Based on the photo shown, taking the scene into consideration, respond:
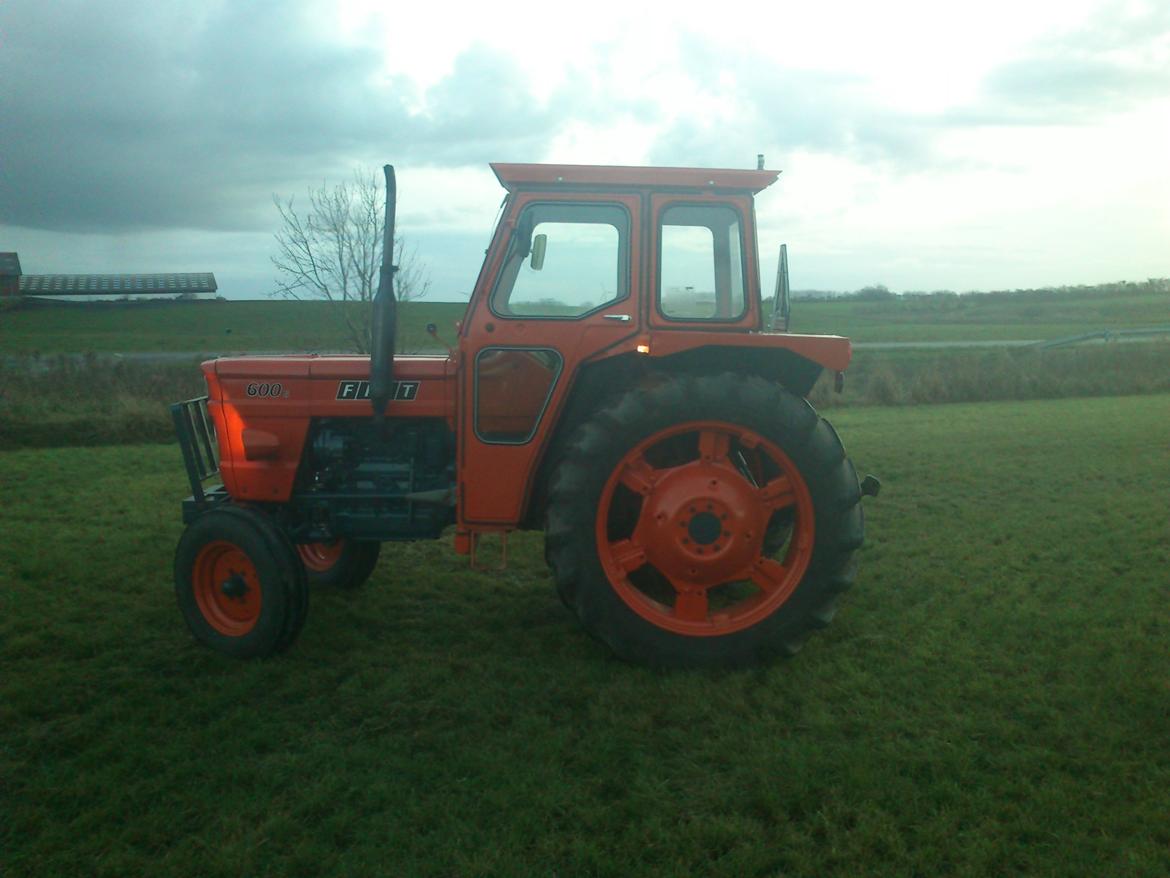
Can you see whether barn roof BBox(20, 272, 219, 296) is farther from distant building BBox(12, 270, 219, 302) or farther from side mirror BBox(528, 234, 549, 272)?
side mirror BBox(528, 234, 549, 272)

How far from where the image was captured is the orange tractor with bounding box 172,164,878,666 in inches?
173

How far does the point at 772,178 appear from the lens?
4.61 m

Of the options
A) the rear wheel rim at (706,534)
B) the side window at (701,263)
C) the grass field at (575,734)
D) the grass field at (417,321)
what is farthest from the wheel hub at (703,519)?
A: the grass field at (417,321)

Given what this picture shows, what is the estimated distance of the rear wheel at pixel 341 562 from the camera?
5957mm

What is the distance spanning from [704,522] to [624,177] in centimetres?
170

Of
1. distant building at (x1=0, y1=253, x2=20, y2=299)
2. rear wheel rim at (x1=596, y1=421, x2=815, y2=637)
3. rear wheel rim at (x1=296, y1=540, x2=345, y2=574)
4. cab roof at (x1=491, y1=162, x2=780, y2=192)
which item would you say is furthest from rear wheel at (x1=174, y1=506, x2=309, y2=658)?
distant building at (x1=0, y1=253, x2=20, y2=299)

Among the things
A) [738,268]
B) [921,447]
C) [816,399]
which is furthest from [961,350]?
[738,268]

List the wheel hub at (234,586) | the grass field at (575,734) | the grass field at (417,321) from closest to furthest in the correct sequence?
the grass field at (575,734) → the wheel hub at (234,586) → the grass field at (417,321)

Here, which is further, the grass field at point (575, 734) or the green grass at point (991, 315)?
the green grass at point (991, 315)

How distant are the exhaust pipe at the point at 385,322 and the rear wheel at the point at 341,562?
1254mm

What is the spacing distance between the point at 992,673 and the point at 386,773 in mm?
2798

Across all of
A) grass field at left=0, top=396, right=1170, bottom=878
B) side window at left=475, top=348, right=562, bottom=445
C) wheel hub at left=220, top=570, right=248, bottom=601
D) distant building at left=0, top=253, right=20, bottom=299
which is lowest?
grass field at left=0, top=396, right=1170, bottom=878

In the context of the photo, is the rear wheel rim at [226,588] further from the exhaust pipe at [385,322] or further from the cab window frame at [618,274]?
the cab window frame at [618,274]

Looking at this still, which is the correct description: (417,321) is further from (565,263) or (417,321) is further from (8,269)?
(565,263)
